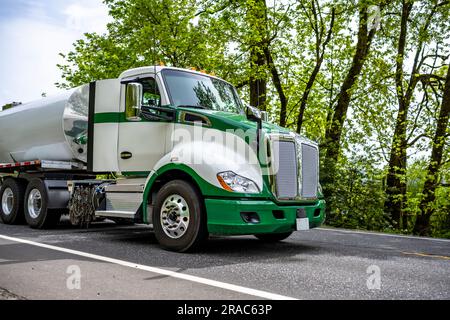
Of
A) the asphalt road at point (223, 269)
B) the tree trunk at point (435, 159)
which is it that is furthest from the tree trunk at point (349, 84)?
the asphalt road at point (223, 269)

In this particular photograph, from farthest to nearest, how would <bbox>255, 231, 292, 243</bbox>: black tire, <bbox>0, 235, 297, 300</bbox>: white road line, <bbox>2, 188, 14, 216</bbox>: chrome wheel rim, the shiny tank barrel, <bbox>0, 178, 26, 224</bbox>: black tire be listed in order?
1. <bbox>2, 188, 14, 216</bbox>: chrome wheel rim
2. <bbox>0, 178, 26, 224</bbox>: black tire
3. the shiny tank barrel
4. <bbox>255, 231, 292, 243</bbox>: black tire
5. <bbox>0, 235, 297, 300</bbox>: white road line

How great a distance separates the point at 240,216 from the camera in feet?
20.0

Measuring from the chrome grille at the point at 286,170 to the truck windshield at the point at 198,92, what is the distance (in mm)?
1437

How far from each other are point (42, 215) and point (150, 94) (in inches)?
150

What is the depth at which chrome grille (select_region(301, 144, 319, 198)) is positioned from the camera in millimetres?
7016

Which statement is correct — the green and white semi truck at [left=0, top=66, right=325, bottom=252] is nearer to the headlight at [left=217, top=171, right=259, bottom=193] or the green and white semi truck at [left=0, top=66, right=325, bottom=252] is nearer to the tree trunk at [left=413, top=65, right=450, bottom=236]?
the headlight at [left=217, top=171, right=259, bottom=193]

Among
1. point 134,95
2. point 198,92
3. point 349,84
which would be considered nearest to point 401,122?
point 349,84

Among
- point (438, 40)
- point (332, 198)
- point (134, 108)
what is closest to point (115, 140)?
point (134, 108)

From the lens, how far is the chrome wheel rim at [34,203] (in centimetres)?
991

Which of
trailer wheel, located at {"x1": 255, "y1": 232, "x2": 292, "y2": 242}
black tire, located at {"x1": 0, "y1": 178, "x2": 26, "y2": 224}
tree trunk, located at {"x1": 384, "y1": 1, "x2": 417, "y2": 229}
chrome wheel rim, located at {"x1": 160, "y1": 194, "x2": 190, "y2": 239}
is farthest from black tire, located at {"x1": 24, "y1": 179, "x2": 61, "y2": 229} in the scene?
tree trunk, located at {"x1": 384, "y1": 1, "x2": 417, "y2": 229}

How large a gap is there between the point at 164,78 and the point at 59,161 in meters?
3.41

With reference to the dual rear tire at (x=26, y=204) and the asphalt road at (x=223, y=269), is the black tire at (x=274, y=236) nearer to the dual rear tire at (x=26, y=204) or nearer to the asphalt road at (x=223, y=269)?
the asphalt road at (x=223, y=269)

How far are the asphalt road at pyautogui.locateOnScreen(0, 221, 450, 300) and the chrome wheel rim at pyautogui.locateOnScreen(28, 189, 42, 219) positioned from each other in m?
1.61
